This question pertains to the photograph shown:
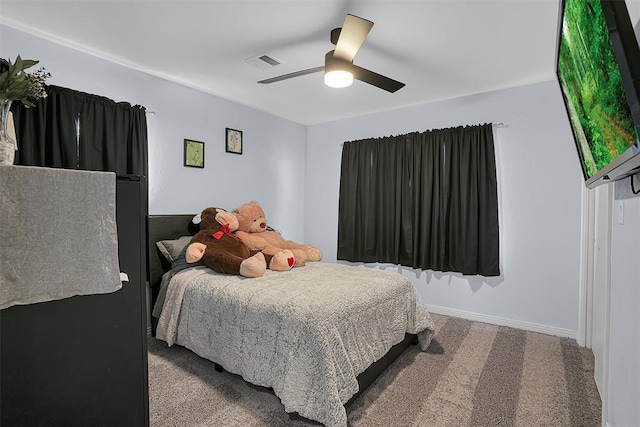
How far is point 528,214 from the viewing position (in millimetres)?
3277

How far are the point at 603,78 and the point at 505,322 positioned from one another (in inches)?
119

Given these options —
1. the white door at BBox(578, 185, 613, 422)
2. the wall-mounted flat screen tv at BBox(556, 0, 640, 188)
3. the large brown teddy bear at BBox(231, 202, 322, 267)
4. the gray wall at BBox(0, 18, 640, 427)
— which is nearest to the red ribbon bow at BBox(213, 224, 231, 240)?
the large brown teddy bear at BBox(231, 202, 322, 267)

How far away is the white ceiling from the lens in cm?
204

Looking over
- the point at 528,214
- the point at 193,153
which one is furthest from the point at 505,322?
the point at 193,153

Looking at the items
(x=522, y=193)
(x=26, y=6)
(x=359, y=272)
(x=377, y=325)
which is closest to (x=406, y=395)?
(x=377, y=325)

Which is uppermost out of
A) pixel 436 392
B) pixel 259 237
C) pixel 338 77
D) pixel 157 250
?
pixel 338 77

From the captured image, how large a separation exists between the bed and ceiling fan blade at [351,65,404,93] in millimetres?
1492

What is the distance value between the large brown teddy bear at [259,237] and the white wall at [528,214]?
1.62 m

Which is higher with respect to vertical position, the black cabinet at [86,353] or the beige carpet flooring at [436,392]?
the black cabinet at [86,353]

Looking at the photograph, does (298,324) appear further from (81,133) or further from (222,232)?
(81,133)

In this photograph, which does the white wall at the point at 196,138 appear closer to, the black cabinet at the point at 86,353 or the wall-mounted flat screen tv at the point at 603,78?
the black cabinet at the point at 86,353

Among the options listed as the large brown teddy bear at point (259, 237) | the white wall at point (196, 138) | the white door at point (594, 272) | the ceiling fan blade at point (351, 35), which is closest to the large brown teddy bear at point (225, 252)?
the large brown teddy bear at point (259, 237)

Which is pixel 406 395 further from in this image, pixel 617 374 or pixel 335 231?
pixel 335 231

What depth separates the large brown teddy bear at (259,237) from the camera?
3133 millimetres
